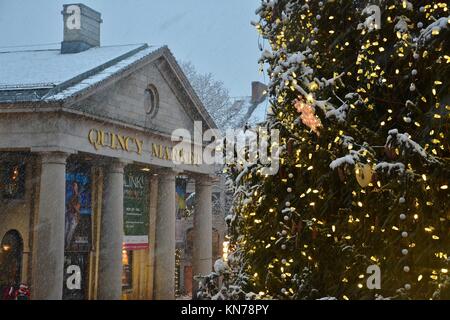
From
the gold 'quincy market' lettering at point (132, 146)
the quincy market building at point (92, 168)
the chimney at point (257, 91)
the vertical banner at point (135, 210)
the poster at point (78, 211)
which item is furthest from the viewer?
the chimney at point (257, 91)

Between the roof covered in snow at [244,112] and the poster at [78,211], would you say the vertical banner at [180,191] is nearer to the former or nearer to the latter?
the poster at [78,211]

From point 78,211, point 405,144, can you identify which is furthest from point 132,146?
point 405,144

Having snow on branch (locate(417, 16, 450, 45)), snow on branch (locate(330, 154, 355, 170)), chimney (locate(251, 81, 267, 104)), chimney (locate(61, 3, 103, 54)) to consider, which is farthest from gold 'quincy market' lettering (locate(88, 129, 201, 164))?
chimney (locate(251, 81, 267, 104))

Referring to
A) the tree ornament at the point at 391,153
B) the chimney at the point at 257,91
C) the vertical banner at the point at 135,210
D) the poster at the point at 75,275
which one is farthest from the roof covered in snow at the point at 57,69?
the chimney at the point at 257,91

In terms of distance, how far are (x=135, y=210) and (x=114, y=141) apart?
5561 mm

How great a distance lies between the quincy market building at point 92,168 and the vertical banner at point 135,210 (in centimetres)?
5

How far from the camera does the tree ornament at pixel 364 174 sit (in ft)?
26.2

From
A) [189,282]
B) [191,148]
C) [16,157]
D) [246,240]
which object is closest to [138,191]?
[191,148]

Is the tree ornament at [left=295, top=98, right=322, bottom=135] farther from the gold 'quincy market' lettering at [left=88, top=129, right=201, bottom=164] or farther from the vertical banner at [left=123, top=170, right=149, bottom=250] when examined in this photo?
the vertical banner at [left=123, top=170, right=149, bottom=250]

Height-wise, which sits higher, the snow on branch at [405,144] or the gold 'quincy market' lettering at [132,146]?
the gold 'quincy market' lettering at [132,146]

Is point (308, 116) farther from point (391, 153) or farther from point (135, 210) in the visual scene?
point (135, 210)

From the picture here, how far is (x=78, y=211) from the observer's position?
25.6 m

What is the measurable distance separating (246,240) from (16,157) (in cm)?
1721
